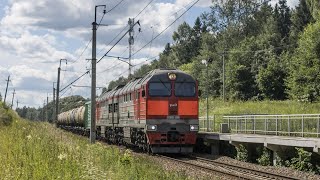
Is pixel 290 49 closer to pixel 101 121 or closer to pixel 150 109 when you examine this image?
pixel 101 121

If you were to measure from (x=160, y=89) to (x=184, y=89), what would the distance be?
1.12 m

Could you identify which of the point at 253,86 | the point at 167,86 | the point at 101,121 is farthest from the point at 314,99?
the point at 167,86

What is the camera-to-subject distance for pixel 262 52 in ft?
260

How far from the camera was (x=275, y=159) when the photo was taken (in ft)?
65.3

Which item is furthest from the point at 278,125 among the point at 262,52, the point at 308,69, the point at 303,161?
the point at 262,52

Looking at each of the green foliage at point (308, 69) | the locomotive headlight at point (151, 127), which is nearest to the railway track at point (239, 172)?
the locomotive headlight at point (151, 127)

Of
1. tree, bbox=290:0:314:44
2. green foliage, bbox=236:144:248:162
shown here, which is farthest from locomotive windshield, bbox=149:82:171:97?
tree, bbox=290:0:314:44

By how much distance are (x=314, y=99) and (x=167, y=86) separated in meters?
33.8

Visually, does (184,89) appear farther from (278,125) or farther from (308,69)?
(308,69)

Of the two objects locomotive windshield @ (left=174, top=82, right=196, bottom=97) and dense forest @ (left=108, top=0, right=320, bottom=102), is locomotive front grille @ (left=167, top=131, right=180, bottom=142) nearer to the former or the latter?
locomotive windshield @ (left=174, top=82, right=196, bottom=97)

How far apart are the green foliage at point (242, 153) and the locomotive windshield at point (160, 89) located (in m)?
4.07

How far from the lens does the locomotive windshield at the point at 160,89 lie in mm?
24188

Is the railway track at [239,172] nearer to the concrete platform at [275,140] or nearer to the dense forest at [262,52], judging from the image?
the concrete platform at [275,140]

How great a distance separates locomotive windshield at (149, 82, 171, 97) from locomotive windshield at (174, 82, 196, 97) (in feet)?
1.20
